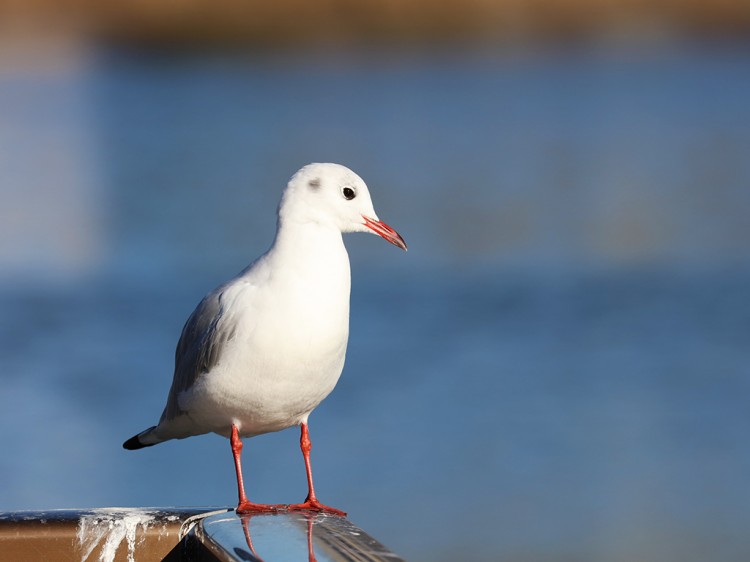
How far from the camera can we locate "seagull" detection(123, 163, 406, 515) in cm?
314

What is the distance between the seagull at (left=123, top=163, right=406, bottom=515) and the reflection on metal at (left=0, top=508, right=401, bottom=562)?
366 millimetres

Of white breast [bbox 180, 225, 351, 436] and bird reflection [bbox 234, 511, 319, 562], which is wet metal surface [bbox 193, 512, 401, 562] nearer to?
bird reflection [bbox 234, 511, 319, 562]

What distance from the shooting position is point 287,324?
10.2 feet

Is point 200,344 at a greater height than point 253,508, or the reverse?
point 200,344

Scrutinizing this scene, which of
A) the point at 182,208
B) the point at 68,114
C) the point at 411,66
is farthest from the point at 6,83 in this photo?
the point at 182,208

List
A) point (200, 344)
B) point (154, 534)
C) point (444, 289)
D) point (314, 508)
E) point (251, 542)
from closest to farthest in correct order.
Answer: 1. point (251, 542)
2. point (154, 534)
3. point (314, 508)
4. point (200, 344)
5. point (444, 289)

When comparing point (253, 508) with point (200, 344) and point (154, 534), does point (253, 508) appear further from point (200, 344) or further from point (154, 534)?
point (200, 344)

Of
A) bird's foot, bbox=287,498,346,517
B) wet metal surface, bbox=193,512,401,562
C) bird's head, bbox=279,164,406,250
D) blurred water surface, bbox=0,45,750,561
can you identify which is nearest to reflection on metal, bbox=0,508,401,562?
wet metal surface, bbox=193,512,401,562

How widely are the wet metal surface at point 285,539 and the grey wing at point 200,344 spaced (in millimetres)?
701

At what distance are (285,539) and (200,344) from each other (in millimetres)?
1112

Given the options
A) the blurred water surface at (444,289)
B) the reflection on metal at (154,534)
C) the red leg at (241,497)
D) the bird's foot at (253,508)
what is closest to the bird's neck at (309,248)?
the red leg at (241,497)

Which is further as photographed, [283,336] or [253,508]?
[283,336]

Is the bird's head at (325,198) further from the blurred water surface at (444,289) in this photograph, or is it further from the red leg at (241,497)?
the blurred water surface at (444,289)

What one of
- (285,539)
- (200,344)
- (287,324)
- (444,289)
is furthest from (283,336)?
(444,289)
